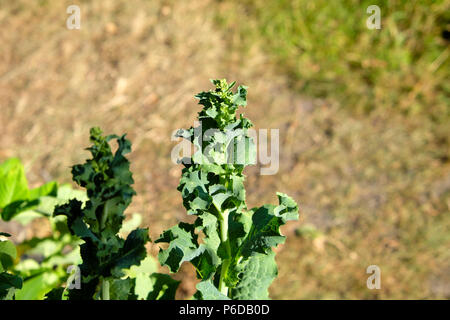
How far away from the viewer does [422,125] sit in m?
3.15

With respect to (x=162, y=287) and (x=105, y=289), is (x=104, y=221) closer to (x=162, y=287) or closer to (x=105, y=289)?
(x=105, y=289)

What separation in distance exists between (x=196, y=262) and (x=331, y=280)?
4.74 ft

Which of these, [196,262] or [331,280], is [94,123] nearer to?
[331,280]

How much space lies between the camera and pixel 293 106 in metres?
3.31

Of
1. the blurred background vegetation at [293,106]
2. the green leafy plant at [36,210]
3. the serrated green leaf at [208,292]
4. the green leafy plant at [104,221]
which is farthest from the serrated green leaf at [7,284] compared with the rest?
the blurred background vegetation at [293,106]

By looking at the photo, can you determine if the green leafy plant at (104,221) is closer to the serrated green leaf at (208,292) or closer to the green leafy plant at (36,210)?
Answer: the serrated green leaf at (208,292)

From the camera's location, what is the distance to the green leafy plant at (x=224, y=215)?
1.10 m

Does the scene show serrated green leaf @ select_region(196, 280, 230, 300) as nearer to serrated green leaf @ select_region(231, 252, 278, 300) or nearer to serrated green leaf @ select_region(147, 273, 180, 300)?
serrated green leaf @ select_region(231, 252, 278, 300)

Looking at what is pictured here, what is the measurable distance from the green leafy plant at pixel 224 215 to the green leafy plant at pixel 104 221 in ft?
0.42

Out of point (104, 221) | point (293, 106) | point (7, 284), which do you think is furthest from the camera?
point (293, 106)

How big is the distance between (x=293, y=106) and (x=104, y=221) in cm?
246

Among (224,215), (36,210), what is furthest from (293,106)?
(224,215)
